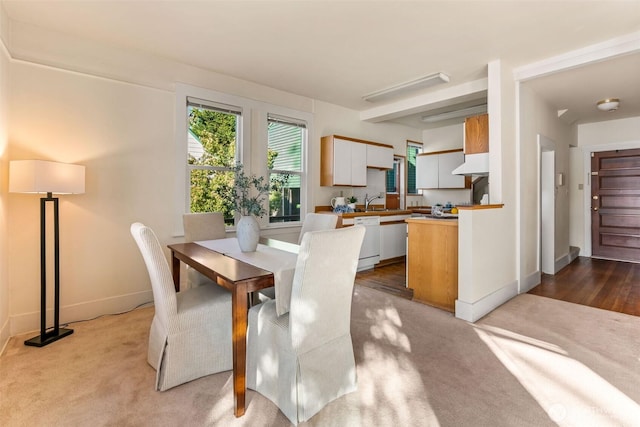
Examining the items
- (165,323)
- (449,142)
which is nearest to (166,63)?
(165,323)

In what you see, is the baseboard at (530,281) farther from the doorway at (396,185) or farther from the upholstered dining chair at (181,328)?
the upholstered dining chair at (181,328)

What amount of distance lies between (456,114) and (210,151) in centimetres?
419

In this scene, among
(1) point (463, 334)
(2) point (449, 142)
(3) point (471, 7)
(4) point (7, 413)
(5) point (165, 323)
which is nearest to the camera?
(4) point (7, 413)

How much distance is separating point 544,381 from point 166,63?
4.39 metres

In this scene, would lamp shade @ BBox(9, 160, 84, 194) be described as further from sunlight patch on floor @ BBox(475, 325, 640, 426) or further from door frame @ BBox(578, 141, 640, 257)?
door frame @ BBox(578, 141, 640, 257)

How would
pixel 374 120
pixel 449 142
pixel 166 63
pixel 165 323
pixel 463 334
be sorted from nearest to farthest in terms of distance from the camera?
pixel 165 323
pixel 463 334
pixel 166 63
pixel 374 120
pixel 449 142

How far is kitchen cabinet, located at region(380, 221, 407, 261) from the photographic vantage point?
514 cm

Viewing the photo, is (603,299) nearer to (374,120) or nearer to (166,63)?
(374,120)

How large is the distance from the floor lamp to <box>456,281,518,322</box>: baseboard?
3496 millimetres

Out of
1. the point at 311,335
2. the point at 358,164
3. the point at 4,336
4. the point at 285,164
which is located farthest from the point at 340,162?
the point at 4,336

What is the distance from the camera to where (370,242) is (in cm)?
492

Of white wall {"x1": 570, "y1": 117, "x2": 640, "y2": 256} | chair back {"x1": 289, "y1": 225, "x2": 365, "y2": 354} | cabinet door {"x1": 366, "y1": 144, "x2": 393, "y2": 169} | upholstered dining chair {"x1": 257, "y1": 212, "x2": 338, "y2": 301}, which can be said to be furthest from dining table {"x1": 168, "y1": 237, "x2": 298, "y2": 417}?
white wall {"x1": 570, "y1": 117, "x2": 640, "y2": 256}

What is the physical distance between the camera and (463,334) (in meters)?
2.67

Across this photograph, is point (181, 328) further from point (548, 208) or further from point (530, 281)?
point (548, 208)
